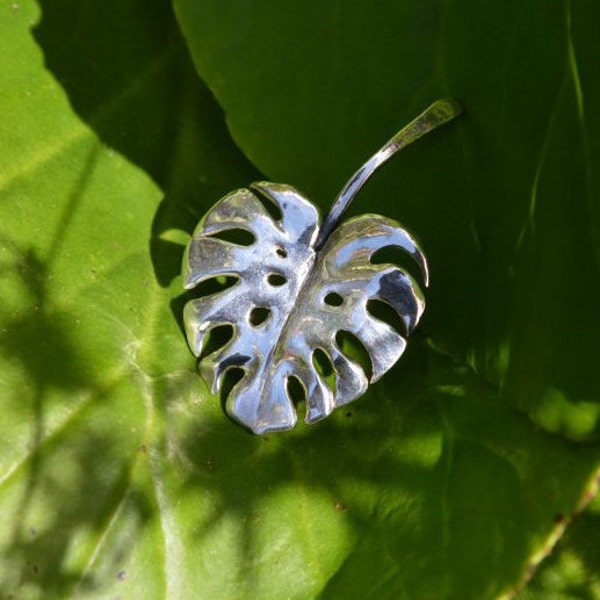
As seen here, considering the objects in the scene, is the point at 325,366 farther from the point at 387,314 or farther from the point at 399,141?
the point at 399,141

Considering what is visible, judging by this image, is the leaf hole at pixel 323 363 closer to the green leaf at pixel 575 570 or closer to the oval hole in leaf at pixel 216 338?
the oval hole in leaf at pixel 216 338

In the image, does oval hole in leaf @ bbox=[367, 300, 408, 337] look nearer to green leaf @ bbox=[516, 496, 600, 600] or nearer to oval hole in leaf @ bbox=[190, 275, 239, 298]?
oval hole in leaf @ bbox=[190, 275, 239, 298]

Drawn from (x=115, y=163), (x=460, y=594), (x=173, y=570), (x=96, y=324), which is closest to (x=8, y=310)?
(x=96, y=324)

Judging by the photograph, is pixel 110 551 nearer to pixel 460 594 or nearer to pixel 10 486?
pixel 10 486

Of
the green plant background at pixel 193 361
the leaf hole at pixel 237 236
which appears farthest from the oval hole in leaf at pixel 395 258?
the leaf hole at pixel 237 236

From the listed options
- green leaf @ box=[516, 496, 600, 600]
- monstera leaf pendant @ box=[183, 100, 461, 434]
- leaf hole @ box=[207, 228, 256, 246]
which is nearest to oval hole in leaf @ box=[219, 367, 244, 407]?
monstera leaf pendant @ box=[183, 100, 461, 434]
